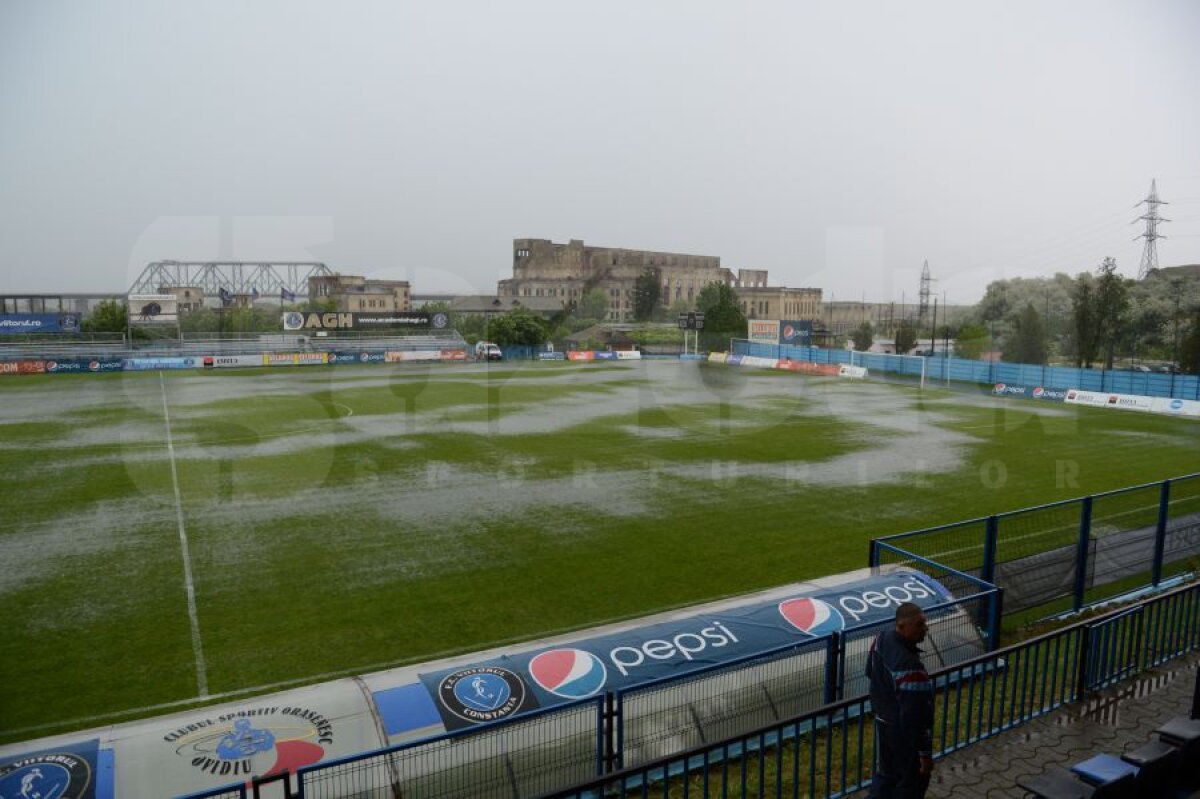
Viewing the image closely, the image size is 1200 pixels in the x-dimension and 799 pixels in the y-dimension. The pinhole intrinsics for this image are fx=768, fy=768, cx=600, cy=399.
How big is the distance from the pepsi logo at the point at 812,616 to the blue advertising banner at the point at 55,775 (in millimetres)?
7678

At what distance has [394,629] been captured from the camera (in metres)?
12.4

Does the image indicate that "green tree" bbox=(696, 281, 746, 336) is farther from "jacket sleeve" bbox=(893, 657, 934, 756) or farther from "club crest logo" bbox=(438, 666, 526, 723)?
"jacket sleeve" bbox=(893, 657, 934, 756)

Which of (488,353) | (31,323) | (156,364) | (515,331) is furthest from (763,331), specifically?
(31,323)

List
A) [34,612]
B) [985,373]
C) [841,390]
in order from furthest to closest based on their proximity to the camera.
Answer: [985,373], [841,390], [34,612]

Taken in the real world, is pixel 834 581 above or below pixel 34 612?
above

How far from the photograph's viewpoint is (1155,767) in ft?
19.1

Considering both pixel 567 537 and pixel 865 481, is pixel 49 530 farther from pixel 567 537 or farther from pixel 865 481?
pixel 865 481

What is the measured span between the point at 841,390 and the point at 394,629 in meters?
41.1

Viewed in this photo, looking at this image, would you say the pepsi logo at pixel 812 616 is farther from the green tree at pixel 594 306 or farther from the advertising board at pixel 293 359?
the green tree at pixel 594 306

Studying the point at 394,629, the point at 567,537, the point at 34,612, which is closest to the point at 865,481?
the point at 567,537

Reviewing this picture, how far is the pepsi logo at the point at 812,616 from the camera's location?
391 inches

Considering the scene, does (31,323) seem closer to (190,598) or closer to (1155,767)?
(190,598)

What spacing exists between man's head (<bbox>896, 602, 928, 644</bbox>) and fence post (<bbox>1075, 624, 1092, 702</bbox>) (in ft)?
10.8

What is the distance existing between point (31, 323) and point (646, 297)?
116m
